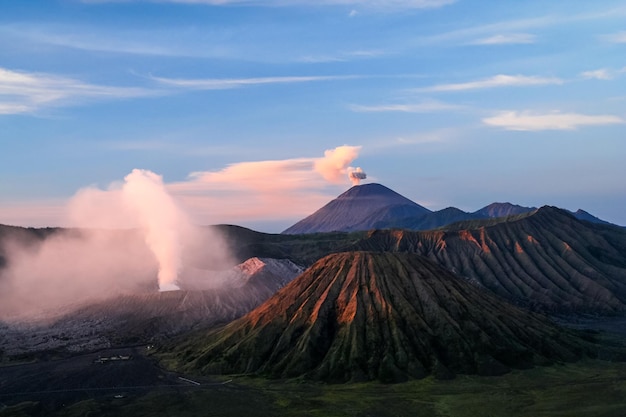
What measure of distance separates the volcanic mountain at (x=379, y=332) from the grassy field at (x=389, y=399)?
5.82 meters

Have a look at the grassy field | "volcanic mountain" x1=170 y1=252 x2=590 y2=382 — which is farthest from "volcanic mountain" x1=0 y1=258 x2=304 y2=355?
Answer: the grassy field

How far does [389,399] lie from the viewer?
93.0 m

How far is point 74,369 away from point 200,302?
5725 centimetres

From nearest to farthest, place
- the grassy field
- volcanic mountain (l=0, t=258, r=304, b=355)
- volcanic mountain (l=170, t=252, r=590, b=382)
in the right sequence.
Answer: the grassy field
volcanic mountain (l=170, t=252, r=590, b=382)
volcanic mountain (l=0, t=258, r=304, b=355)

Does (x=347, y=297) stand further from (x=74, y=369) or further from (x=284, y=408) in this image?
(x=74, y=369)

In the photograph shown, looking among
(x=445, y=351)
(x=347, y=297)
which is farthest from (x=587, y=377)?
(x=347, y=297)

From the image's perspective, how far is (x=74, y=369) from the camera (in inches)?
4498

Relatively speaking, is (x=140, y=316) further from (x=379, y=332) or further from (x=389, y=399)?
(x=389, y=399)

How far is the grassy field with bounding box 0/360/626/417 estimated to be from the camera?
282 ft

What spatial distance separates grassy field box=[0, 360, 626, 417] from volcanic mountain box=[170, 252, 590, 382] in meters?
5.82

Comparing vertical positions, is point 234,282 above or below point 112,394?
above

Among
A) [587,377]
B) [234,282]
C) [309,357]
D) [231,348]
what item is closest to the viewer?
[587,377]

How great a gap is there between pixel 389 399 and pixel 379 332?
25.0 meters

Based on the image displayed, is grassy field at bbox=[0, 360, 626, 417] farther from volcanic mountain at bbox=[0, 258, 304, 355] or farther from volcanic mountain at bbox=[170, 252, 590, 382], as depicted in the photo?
volcanic mountain at bbox=[0, 258, 304, 355]
